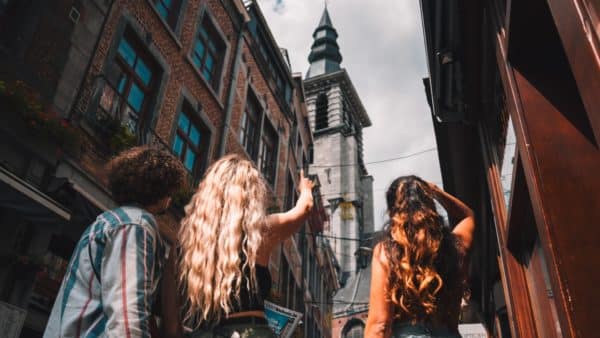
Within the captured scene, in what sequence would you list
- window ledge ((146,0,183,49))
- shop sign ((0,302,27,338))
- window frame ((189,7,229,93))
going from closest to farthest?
shop sign ((0,302,27,338)), window ledge ((146,0,183,49)), window frame ((189,7,229,93))

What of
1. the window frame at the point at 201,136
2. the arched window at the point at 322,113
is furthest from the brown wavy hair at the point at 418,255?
the arched window at the point at 322,113

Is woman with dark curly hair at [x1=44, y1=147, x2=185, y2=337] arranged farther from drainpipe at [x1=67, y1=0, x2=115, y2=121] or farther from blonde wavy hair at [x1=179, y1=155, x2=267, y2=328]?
drainpipe at [x1=67, y1=0, x2=115, y2=121]

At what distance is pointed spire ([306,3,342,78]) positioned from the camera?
64.4m

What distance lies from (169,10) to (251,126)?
5.02 meters

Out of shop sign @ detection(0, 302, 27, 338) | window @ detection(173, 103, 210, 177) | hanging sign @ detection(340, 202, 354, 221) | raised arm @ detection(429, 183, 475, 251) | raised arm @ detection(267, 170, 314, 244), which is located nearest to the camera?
raised arm @ detection(267, 170, 314, 244)

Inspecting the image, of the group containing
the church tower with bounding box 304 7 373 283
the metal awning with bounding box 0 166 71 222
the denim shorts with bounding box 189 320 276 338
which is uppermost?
the church tower with bounding box 304 7 373 283

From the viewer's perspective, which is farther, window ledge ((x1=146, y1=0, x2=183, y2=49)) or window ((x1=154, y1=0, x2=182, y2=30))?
window ((x1=154, y1=0, x2=182, y2=30))

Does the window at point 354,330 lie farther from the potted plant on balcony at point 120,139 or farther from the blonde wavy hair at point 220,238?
the blonde wavy hair at point 220,238

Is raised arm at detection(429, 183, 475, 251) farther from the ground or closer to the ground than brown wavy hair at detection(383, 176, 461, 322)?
farther from the ground

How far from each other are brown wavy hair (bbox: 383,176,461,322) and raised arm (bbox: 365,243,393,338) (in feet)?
0.09

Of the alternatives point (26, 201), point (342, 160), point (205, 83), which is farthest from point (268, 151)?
point (342, 160)

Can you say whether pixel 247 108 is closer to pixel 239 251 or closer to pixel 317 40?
pixel 239 251

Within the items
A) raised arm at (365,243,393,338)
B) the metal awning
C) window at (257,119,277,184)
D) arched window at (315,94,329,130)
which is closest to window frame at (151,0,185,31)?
window at (257,119,277,184)

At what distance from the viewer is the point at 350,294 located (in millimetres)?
49375
